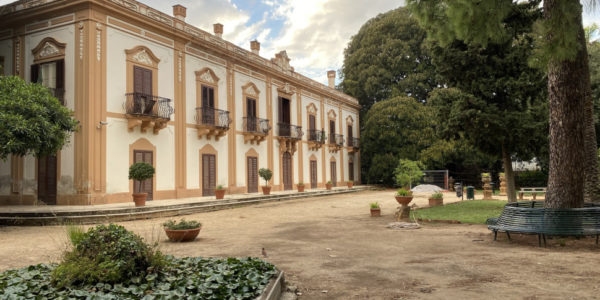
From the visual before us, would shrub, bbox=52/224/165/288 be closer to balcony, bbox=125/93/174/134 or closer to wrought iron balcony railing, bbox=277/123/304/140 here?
balcony, bbox=125/93/174/134

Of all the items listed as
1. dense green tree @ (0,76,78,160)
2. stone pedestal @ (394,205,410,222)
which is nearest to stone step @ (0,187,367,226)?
dense green tree @ (0,76,78,160)

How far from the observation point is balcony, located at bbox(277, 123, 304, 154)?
24.3m

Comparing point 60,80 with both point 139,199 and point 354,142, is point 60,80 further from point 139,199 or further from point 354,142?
point 354,142

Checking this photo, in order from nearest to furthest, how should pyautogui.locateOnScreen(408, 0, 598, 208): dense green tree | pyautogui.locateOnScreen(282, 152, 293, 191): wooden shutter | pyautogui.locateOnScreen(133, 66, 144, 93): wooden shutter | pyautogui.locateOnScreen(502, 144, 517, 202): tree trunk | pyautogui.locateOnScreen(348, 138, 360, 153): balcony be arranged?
pyautogui.locateOnScreen(408, 0, 598, 208): dense green tree
pyautogui.locateOnScreen(502, 144, 517, 202): tree trunk
pyautogui.locateOnScreen(133, 66, 144, 93): wooden shutter
pyautogui.locateOnScreen(282, 152, 293, 191): wooden shutter
pyautogui.locateOnScreen(348, 138, 360, 153): balcony

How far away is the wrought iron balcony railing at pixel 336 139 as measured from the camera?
30145 millimetres

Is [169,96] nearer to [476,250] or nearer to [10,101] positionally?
[10,101]

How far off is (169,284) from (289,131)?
21.2 meters

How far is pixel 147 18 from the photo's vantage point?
15961mm

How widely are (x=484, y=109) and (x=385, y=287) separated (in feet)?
30.9

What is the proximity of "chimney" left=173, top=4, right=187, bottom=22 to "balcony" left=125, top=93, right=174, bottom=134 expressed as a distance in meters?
4.23

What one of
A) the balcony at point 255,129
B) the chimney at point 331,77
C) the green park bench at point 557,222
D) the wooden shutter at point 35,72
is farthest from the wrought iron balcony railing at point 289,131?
the green park bench at point 557,222

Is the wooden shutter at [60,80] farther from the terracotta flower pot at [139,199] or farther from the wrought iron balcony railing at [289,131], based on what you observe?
the wrought iron balcony railing at [289,131]

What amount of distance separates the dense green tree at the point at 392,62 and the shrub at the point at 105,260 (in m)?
29.0

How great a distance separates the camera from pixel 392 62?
1271 inches
